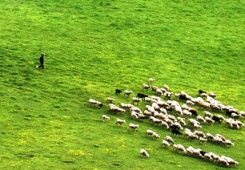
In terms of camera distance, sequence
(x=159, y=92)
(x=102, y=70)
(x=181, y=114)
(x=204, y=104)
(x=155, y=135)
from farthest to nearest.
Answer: (x=102, y=70) < (x=159, y=92) < (x=204, y=104) < (x=181, y=114) < (x=155, y=135)

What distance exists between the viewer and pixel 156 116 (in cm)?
3256

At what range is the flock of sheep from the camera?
91.7ft

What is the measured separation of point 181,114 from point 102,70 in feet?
36.7

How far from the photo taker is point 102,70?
4288 cm

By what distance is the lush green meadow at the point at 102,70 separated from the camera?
2684 centimetres

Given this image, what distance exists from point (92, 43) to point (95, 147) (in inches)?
899

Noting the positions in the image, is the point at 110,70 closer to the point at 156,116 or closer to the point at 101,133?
the point at 156,116

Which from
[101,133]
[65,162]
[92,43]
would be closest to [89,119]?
[101,133]

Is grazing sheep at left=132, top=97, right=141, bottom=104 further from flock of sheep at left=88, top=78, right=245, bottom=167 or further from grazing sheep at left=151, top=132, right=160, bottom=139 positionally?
grazing sheep at left=151, top=132, right=160, bottom=139

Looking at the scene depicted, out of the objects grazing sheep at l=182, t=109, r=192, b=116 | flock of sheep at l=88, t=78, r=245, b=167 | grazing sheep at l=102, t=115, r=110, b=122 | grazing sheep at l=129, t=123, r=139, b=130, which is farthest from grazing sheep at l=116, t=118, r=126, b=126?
grazing sheep at l=182, t=109, r=192, b=116

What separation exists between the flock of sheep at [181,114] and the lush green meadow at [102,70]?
44 centimetres

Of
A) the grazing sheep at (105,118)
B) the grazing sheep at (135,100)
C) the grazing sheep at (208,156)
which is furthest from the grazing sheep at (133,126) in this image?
the grazing sheep at (135,100)

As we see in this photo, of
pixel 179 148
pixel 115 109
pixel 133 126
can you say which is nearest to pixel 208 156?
pixel 179 148

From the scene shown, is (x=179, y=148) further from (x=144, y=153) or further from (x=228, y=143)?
(x=228, y=143)
